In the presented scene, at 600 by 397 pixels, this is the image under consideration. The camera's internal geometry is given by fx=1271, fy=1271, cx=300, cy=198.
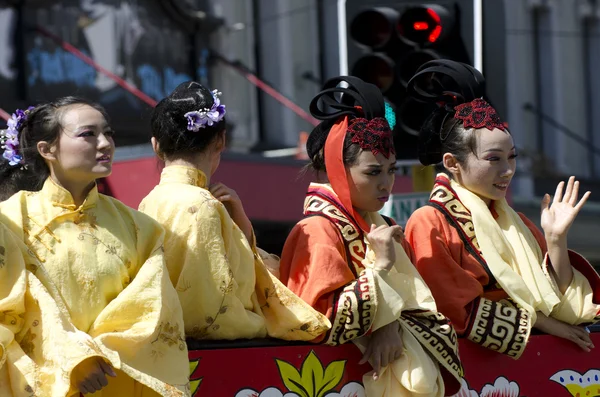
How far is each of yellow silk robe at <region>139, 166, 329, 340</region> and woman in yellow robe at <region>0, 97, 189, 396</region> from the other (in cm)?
15

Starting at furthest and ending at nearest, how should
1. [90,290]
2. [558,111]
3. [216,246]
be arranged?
1. [558,111]
2. [216,246]
3. [90,290]

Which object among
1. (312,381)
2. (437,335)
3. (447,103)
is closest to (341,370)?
(312,381)

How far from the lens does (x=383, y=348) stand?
4.09 m

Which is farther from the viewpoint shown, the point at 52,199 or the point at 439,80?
the point at 439,80

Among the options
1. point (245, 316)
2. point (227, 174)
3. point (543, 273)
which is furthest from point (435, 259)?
point (227, 174)

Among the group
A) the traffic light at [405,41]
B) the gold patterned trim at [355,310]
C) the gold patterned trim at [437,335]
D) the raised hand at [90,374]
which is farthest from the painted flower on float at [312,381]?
the traffic light at [405,41]

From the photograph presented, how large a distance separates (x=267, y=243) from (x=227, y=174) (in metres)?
0.57

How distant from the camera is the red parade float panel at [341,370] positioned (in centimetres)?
397

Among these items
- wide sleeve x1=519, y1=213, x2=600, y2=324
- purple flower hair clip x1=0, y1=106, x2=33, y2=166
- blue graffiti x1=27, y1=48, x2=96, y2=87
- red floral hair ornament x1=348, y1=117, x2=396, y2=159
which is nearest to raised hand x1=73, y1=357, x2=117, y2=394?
purple flower hair clip x1=0, y1=106, x2=33, y2=166

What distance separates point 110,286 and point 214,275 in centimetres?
40

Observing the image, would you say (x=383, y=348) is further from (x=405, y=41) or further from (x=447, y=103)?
(x=405, y=41)

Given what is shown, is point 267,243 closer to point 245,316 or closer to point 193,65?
point 193,65

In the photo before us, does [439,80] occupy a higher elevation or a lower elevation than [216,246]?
higher

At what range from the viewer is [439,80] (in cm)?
480
